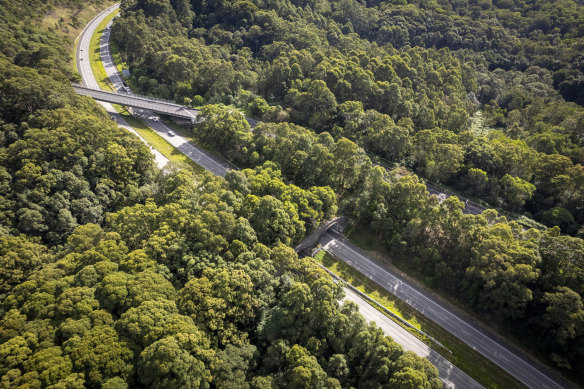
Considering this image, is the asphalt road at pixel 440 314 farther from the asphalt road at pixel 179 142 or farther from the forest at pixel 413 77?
the forest at pixel 413 77

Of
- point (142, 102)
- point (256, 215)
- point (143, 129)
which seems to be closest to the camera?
point (256, 215)

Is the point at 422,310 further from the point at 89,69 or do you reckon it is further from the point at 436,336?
the point at 89,69

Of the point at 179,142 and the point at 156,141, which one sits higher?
the point at 179,142

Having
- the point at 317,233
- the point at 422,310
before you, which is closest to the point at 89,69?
the point at 317,233

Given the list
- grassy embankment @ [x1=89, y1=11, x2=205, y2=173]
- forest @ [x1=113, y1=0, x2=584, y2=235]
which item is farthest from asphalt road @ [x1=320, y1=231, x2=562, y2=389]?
grassy embankment @ [x1=89, y1=11, x2=205, y2=173]

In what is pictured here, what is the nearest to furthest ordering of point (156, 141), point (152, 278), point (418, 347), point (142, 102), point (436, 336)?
point (152, 278) → point (418, 347) → point (436, 336) → point (156, 141) → point (142, 102)
